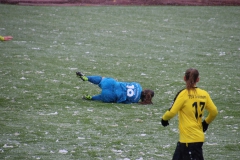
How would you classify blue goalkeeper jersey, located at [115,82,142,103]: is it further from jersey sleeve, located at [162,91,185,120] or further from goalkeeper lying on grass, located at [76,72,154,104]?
jersey sleeve, located at [162,91,185,120]

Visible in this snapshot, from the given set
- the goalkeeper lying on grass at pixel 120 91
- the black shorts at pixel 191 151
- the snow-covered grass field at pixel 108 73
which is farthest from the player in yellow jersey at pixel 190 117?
the goalkeeper lying on grass at pixel 120 91

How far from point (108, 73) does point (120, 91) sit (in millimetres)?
3939

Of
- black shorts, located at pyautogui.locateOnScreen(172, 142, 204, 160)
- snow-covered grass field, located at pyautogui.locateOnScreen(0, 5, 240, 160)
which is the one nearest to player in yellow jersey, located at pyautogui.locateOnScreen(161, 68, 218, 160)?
black shorts, located at pyautogui.locateOnScreen(172, 142, 204, 160)

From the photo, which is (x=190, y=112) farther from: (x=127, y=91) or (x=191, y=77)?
(x=127, y=91)

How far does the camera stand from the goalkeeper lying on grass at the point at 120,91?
11820 millimetres

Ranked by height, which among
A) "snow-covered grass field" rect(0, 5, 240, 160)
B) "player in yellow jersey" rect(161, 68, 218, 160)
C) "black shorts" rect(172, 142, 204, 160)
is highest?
"player in yellow jersey" rect(161, 68, 218, 160)

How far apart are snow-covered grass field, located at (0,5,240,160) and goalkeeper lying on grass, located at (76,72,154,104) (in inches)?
9.1

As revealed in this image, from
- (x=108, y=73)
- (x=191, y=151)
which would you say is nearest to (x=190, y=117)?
(x=191, y=151)

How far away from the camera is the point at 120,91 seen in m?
11.8

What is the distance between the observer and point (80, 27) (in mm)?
25578

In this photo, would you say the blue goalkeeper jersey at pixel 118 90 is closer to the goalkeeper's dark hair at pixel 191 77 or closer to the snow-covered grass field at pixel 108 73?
the snow-covered grass field at pixel 108 73

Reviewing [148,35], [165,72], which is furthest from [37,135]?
[148,35]

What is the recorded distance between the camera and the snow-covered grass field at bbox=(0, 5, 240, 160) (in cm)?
881

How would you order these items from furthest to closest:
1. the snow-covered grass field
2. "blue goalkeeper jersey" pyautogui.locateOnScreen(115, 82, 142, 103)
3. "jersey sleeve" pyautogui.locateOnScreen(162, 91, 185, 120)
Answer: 1. "blue goalkeeper jersey" pyautogui.locateOnScreen(115, 82, 142, 103)
2. the snow-covered grass field
3. "jersey sleeve" pyautogui.locateOnScreen(162, 91, 185, 120)
